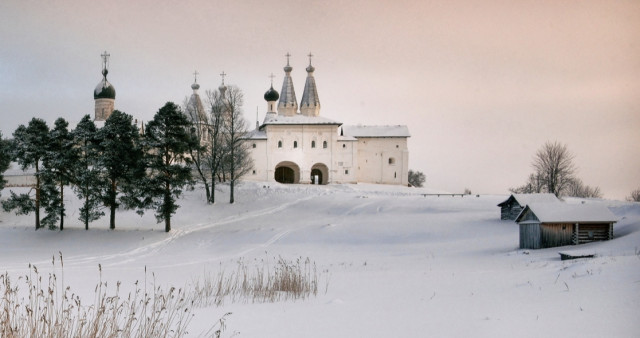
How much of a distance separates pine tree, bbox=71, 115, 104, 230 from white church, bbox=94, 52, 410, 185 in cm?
2864

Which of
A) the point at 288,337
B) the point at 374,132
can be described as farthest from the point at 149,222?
the point at 374,132

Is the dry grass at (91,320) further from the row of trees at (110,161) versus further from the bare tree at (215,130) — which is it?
the bare tree at (215,130)

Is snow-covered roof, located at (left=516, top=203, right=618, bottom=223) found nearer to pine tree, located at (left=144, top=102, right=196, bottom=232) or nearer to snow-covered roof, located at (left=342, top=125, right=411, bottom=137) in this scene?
pine tree, located at (left=144, top=102, right=196, bottom=232)

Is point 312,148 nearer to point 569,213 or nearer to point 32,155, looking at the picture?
point 32,155

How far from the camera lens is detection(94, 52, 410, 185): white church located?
207 feet

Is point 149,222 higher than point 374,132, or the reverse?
point 374,132

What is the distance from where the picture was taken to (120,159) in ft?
105

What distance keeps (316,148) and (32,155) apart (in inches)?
1376

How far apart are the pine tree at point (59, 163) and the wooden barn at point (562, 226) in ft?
80.0

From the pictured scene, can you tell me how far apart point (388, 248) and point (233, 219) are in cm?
1530

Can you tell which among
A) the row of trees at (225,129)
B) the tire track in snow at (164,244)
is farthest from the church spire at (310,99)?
the tire track in snow at (164,244)

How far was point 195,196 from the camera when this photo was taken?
44562 mm

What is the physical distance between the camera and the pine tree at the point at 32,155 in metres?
32.6

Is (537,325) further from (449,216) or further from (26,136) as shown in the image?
(26,136)
